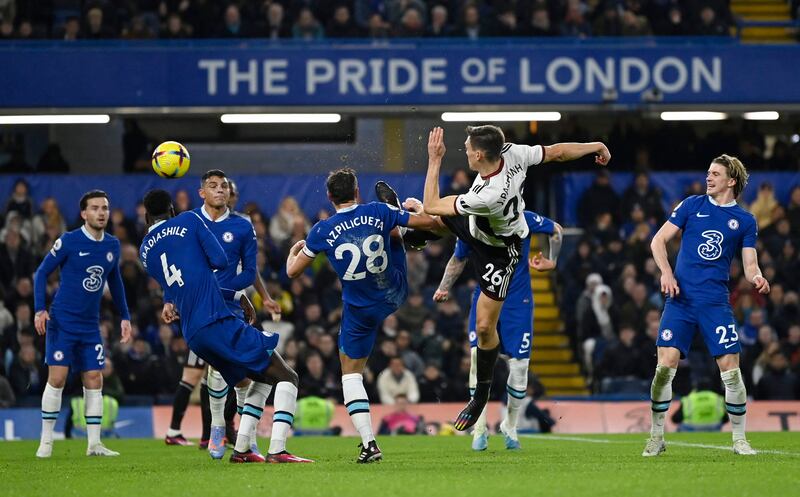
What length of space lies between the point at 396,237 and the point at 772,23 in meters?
16.8

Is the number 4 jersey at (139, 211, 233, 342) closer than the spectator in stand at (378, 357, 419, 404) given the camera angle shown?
Yes

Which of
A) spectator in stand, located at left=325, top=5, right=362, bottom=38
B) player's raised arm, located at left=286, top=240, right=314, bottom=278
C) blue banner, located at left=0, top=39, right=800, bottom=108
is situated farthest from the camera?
spectator in stand, located at left=325, top=5, right=362, bottom=38

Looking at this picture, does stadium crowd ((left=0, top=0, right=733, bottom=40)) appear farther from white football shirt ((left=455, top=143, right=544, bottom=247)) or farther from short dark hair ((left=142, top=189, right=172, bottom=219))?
white football shirt ((left=455, top=143, right=544, bottom=247))

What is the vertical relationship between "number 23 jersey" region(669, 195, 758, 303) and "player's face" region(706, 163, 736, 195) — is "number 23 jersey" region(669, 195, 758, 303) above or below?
below

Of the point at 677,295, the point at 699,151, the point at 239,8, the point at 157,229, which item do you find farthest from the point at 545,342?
the point at 157,229

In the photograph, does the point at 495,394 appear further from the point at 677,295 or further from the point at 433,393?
the point at 677,295

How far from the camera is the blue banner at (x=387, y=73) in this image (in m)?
21.8

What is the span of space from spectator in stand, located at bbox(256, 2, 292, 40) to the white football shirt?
13.3 meters

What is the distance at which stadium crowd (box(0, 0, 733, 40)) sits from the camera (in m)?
22.7

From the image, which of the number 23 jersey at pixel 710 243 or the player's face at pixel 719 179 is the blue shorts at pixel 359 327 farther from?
the player's face at pixel 719 179

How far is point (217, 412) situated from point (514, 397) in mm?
3092

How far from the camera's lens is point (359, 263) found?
10180 mm

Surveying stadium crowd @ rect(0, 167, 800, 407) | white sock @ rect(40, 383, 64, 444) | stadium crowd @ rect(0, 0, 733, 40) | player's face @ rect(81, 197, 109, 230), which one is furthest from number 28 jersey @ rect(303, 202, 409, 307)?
stadium crowd @ rect(0, 0, 733, 40)

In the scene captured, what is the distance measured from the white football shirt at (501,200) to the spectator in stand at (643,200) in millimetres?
12577
